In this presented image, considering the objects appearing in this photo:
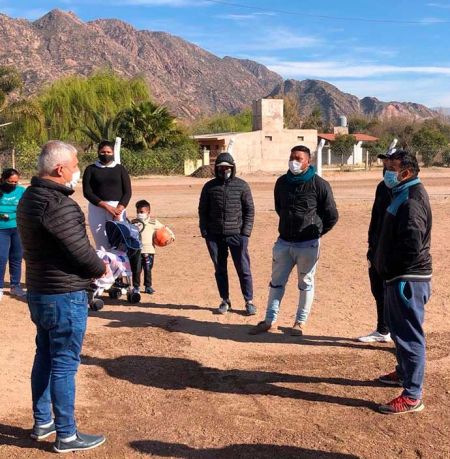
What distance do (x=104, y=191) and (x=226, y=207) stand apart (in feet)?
5.52

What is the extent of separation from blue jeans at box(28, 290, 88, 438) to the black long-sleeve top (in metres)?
4.01

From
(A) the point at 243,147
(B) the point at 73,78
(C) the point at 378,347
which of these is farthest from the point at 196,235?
(B) the point at 73,78

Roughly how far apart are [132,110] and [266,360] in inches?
1566

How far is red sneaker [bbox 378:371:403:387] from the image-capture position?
5281 millimetres

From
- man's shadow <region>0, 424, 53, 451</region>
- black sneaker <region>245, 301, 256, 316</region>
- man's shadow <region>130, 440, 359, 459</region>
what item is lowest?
man's shadow <region>130, 440, 359, 459</region>

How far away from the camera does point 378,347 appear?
627 cm

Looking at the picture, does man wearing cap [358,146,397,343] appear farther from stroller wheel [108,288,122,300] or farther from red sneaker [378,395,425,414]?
stroller wheel [108,288,122,300]

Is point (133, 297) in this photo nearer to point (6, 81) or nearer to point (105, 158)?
point (105, 158)

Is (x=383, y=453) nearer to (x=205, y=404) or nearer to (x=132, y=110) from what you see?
(x=205, y=404)

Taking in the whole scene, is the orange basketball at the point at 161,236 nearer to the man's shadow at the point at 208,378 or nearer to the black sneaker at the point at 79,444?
the man's shadow at the point at 208,378

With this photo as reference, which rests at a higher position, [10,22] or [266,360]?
[10,22]

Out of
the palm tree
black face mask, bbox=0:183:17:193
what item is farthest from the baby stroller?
the palm tree

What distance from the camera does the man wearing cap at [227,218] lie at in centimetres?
734

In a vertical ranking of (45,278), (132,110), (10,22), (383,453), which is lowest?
(383,453)
